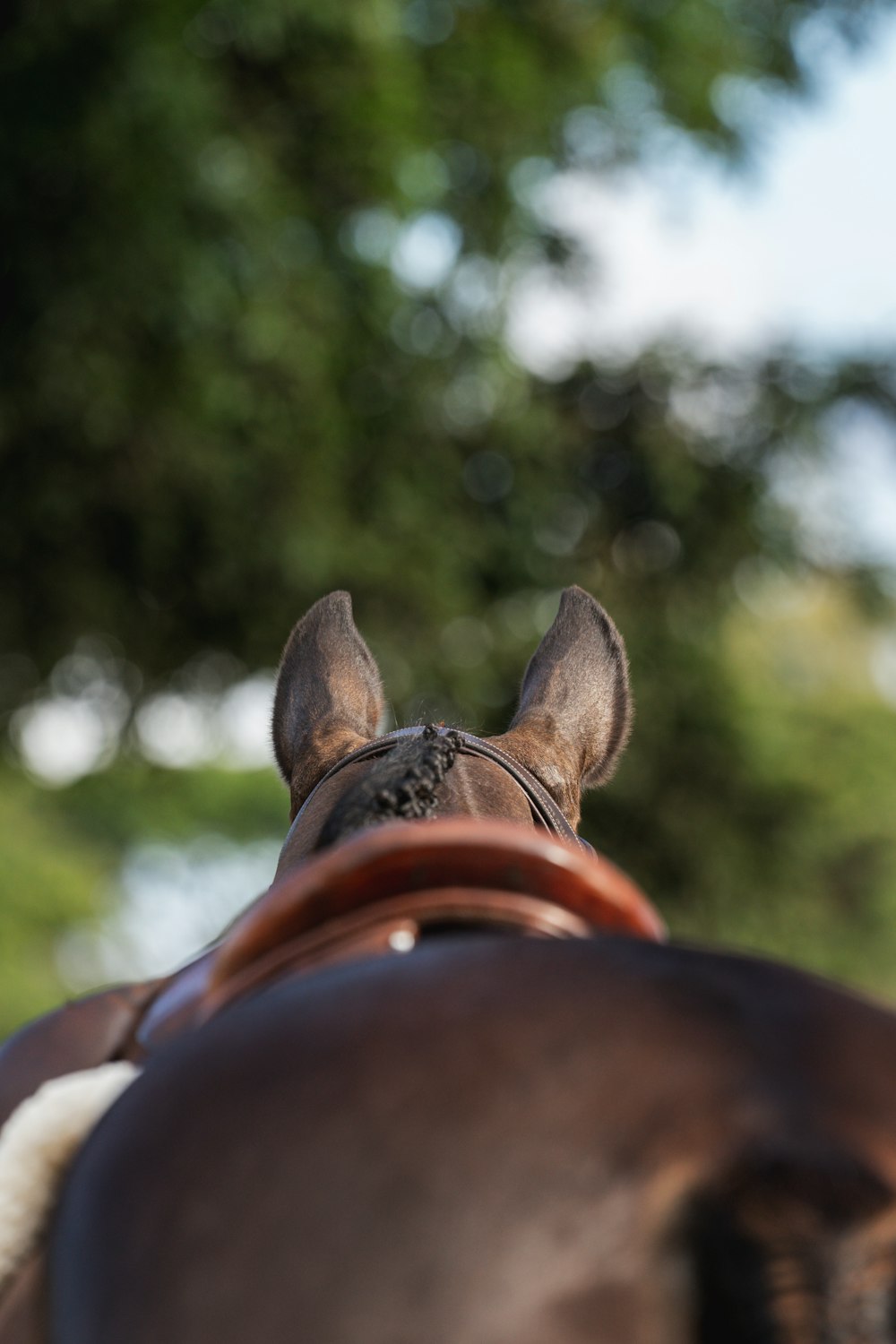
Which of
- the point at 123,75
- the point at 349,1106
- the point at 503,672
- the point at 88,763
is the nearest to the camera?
the point at 349,1106

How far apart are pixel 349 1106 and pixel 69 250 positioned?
4.66 m

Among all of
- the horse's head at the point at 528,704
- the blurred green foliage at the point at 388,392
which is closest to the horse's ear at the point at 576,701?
the horse's head at the point at 528,704

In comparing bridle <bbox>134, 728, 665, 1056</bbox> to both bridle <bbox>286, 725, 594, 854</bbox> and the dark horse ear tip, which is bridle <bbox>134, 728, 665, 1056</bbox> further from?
the dark horse ear tip

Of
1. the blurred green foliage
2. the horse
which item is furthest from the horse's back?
the blurred green foliage

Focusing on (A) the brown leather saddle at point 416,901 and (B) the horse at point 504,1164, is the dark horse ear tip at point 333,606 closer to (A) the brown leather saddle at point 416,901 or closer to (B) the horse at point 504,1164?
(A) the brown leather saddle at point 416,901

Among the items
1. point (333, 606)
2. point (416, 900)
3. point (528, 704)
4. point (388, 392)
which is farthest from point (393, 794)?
point (388, 392)

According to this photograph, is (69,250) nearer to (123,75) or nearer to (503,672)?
(123,75)

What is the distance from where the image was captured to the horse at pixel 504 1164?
77 cm

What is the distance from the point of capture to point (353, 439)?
606cm

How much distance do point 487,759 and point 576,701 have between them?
0.41 metres

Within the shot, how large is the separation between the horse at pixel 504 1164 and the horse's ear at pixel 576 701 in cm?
78

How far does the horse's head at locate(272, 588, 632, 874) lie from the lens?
1714mm

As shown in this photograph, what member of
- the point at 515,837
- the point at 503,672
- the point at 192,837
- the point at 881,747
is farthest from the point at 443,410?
the point at 881,747

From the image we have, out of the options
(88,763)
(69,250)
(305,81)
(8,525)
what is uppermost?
(305,81)
